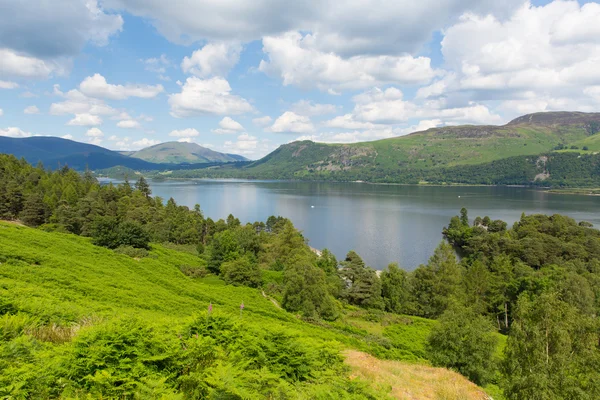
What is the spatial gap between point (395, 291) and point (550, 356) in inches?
1354

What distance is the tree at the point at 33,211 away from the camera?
201 feet

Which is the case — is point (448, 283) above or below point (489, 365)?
below

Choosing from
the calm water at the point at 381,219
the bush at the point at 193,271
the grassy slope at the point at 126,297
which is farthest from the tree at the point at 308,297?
the calm water at the point at 381,219

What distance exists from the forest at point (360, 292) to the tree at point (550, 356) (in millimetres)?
68

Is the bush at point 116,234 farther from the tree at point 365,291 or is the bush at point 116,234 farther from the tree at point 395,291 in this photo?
the tree at point 395,291

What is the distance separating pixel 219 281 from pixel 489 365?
3329 cm

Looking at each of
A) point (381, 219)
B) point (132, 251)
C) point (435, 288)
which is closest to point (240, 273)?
point (132, 251)

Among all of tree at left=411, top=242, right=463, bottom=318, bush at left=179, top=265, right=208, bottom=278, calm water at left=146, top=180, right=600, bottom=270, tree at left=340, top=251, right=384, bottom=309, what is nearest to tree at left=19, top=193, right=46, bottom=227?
bush at left=179, top=265, right=208, bottom=278

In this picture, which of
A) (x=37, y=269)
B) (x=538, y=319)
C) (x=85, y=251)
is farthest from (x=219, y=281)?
(x=538, y=319)

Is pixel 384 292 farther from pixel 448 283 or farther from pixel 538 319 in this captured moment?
pixel 538 319

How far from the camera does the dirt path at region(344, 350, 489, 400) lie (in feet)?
42.9

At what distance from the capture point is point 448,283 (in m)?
53.0

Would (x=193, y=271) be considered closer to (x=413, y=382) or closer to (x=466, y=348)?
(x=466, y=348)

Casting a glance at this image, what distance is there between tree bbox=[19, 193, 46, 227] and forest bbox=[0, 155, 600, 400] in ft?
Result: 0.70
